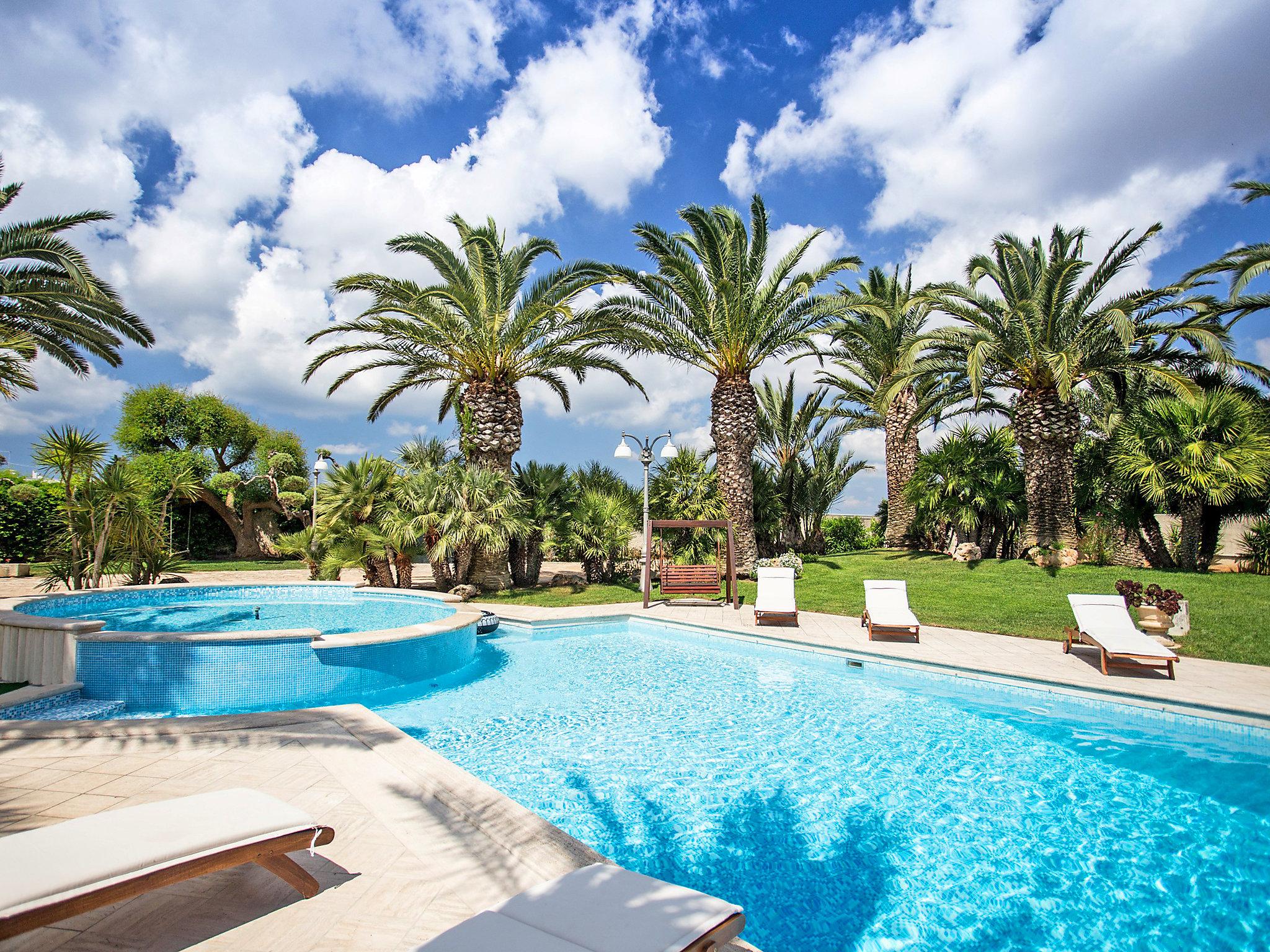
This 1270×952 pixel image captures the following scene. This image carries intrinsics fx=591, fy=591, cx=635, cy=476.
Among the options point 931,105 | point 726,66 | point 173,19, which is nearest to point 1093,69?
point 931,105

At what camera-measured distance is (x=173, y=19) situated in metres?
8.29

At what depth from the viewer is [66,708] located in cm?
627

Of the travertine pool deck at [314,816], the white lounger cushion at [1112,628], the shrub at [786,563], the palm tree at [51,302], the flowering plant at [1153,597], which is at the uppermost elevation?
the palm tree at [51,302]

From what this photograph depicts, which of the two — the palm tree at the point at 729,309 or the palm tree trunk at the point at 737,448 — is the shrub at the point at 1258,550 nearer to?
the palm tree at the point at 729,309

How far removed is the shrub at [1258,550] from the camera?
526 inches

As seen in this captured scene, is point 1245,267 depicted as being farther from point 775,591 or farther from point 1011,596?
point 775,591

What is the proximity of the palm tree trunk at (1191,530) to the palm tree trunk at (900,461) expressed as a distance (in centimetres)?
634

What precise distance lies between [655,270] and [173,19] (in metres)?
9.92

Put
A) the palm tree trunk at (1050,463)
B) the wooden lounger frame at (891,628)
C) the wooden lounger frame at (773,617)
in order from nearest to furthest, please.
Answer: the wooden lounger frame at (891,628), the wooden lounger frame at (773,617), the palm tree trunk at (1050,463)

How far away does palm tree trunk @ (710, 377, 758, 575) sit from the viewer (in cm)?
1567

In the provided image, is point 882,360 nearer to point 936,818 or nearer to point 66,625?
point 936,818

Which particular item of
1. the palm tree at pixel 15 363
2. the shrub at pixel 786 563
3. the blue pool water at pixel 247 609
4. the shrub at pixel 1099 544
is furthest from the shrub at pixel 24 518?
the shrub at pixel 1099 544

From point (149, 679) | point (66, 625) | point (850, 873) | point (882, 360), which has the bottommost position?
point (850, 873)

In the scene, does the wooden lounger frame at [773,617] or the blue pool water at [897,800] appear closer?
the blue pool water at [897,800]
